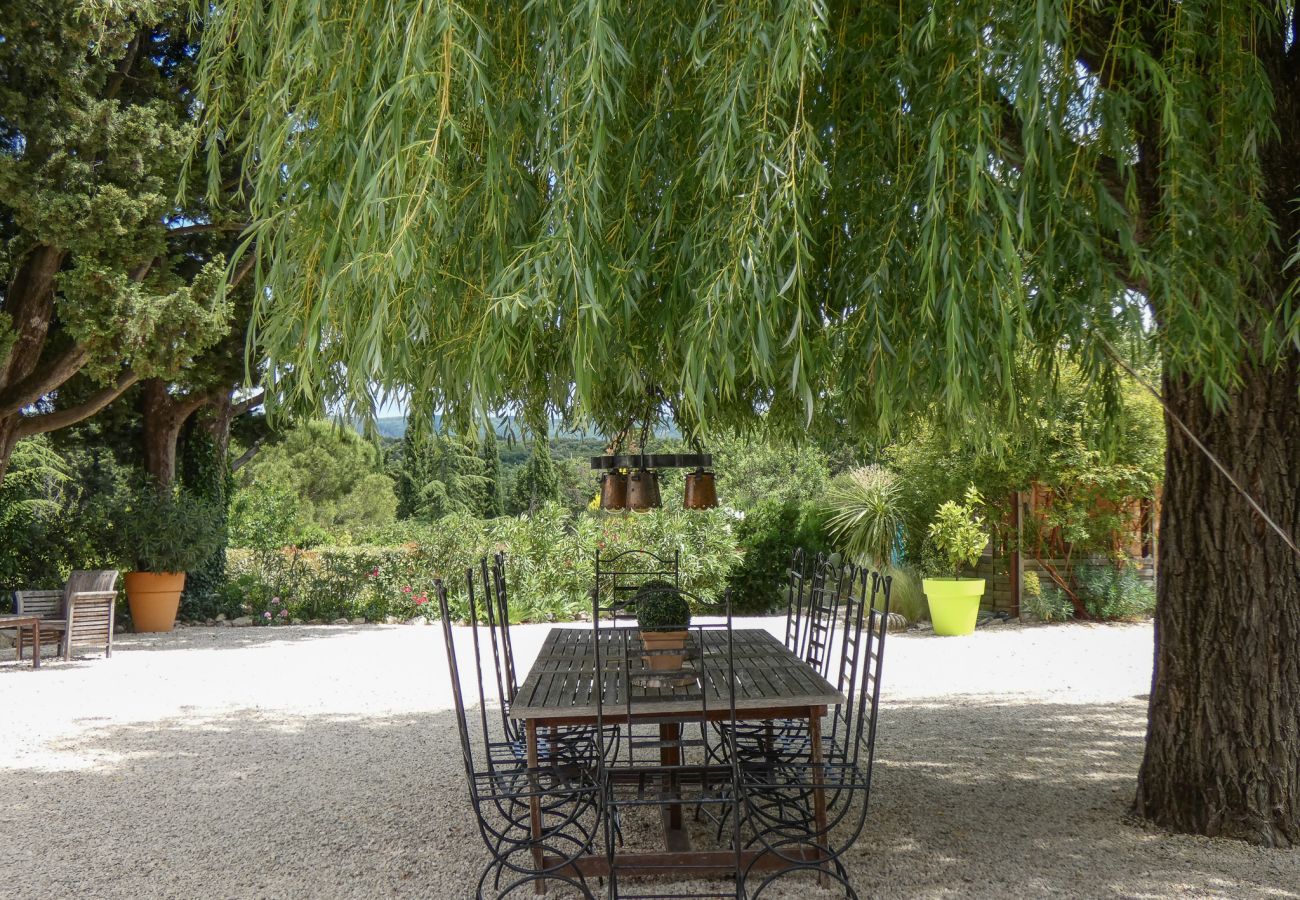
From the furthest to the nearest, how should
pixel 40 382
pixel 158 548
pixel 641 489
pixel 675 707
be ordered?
1. pixel 158 548
2. pixel 40 382
3. pixel 641 489
4. pixel 675 707

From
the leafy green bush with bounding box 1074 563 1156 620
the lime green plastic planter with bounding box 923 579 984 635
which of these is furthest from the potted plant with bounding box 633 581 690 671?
the leafy green bush with bounding box 1074 563 1156 620

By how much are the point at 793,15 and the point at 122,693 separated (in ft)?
24.6

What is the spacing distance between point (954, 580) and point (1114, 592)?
195 cm

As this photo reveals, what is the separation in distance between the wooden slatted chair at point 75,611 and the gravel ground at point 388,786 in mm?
295

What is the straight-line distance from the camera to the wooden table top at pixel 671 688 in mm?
3346

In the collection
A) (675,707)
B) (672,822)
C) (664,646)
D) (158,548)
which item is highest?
(158,548)

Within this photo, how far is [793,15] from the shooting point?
246 cm

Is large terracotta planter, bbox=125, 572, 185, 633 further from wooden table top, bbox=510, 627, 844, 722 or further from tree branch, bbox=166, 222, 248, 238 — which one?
wooden table top, bbox=510, 627, 844, 722

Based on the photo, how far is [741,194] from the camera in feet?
8.68

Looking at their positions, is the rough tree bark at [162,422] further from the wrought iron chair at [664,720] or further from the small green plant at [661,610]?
the small green plant at [661,610]

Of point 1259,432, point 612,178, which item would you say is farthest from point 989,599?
point 612,178

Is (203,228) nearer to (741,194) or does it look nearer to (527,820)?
(527,820)

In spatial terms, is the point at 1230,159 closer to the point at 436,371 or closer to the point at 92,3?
the point at 436,371

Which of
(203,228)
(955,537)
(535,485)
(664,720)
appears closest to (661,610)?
(664,720)
